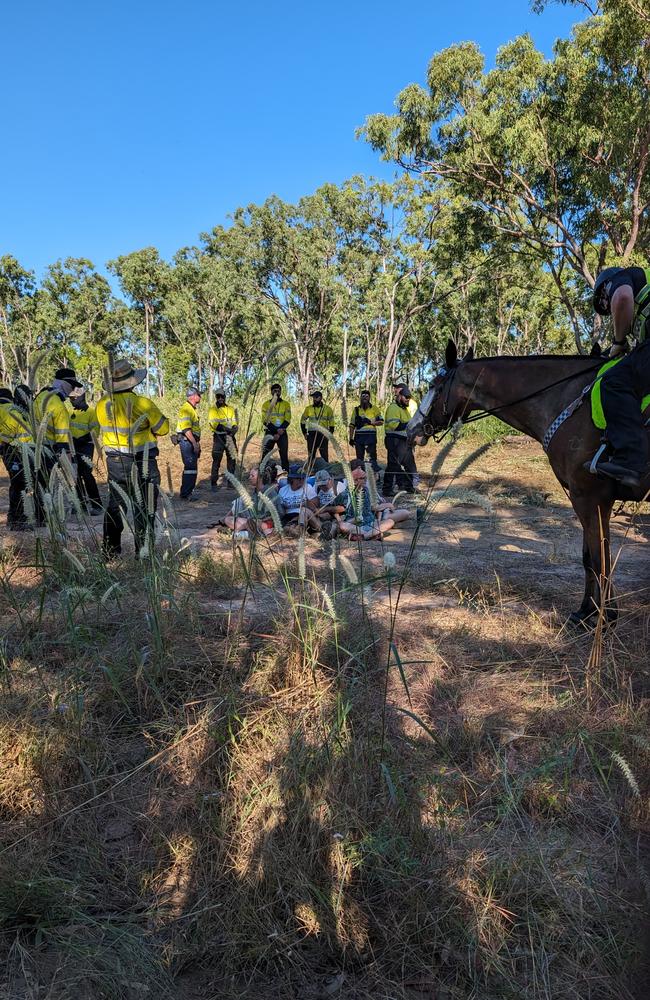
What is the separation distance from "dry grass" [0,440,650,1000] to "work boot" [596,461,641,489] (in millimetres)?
976

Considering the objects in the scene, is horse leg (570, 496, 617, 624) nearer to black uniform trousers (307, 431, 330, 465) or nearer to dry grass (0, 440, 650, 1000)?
dry grass (0, 440, 650, 1000)

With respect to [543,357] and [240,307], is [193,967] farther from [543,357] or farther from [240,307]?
[240,307]

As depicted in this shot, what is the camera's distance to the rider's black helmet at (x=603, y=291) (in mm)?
4137

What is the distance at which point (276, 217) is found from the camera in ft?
102

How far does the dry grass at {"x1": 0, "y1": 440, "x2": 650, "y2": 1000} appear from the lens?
191cm

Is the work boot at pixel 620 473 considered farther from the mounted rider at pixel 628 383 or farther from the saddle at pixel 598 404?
the saddle at pixel 598 404

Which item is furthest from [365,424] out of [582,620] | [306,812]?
[306,812]

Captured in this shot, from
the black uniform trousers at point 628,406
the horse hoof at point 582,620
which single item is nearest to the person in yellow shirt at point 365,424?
the horse hoof at point 582,620

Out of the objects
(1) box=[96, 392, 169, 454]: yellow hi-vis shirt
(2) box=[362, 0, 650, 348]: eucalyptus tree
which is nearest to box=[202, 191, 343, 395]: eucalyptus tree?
(2) box=[362, 0, 650, 348]: eucalyptus tree

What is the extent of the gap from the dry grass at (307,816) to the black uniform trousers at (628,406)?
1162mm

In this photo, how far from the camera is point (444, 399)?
546 centimetres

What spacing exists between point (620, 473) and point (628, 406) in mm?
435

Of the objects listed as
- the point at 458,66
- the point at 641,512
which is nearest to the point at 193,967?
the point at 641,512

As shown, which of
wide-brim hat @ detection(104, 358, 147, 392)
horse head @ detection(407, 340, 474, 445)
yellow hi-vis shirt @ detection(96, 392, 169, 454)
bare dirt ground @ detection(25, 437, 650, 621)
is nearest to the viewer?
bare dirt ground @ detection(25, 437, 650, 621)
